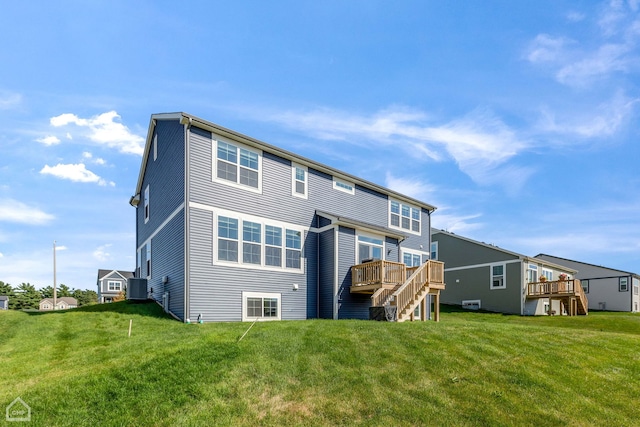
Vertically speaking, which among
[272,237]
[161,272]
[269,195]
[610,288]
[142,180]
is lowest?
[610,288]

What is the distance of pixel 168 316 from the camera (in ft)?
46.9

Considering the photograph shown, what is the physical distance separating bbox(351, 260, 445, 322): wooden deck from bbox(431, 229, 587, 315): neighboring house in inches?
459

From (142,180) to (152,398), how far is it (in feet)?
54.7

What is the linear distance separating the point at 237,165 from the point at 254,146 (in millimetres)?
1024

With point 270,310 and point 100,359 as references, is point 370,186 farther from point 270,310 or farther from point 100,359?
point 100,359

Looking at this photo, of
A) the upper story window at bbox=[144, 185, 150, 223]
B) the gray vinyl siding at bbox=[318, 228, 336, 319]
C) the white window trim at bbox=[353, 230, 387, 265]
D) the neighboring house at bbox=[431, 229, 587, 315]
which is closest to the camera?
the gray vinyl siding at bbox=[318, 228, 336, 319]

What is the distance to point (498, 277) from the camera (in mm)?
27141

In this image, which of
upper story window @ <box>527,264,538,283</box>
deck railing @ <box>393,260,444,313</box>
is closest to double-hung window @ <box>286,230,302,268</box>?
deck railing @ <box>393,260,444,313</box>

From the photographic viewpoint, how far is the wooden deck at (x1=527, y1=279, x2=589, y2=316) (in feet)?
82.2

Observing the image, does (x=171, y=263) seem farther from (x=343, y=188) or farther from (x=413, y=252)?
(x=413, y=252)

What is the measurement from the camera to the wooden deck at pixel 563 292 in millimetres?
25047

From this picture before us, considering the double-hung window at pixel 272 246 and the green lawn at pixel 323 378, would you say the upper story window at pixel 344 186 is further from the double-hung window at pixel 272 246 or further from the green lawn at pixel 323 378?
the green lawn at pixel 323 378

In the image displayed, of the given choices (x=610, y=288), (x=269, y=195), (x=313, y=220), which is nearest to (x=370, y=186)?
(x=313, y=220)

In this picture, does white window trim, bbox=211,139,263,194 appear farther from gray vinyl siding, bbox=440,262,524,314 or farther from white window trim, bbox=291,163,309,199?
gray vinyl siding, bbox=440,262,524,314
